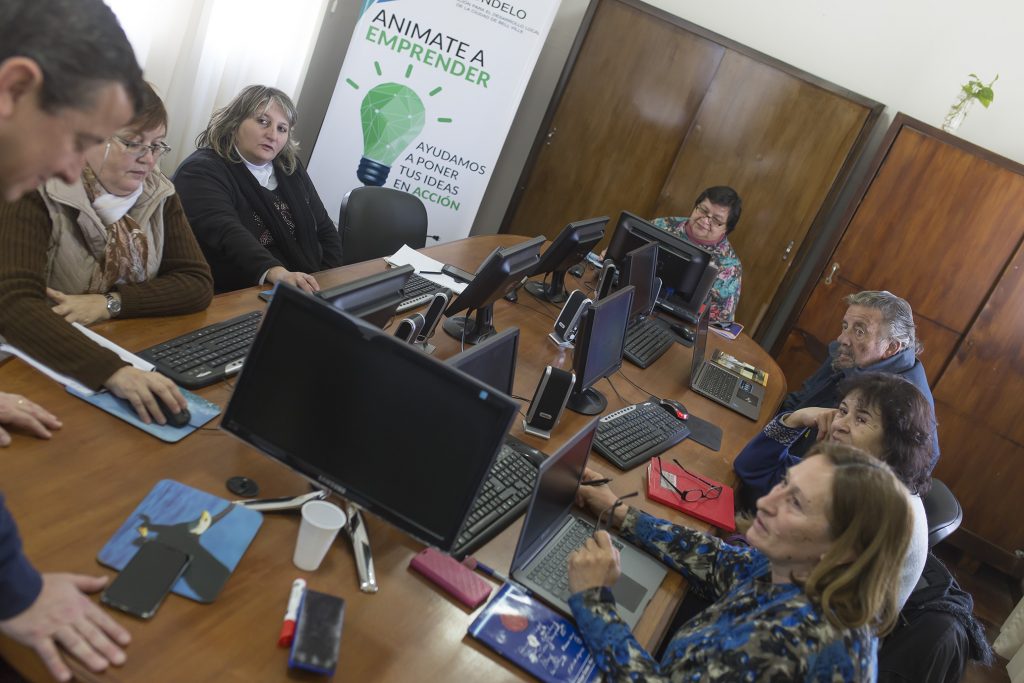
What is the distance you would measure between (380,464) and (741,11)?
455 cm

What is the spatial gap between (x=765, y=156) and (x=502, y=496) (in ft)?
11.8

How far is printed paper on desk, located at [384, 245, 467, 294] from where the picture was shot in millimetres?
3069

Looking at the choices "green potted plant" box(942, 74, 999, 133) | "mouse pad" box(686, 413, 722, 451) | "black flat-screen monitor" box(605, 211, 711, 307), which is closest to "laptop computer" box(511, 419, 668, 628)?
"mouse pad" box(686, 413, 722, 451)

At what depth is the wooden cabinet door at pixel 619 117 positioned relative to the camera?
15.9 ft

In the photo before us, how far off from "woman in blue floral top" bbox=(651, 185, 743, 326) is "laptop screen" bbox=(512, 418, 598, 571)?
7.98ft

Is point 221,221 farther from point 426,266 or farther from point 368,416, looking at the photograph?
point 368,416

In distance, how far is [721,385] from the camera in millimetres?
3289

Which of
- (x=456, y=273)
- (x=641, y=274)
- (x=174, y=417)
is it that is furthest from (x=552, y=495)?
(x=641, y=274)

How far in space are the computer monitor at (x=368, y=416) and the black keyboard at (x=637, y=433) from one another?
89 centimetres

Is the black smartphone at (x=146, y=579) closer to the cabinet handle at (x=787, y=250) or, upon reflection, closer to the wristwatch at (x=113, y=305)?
the wristwatch at (x=113, y=305)

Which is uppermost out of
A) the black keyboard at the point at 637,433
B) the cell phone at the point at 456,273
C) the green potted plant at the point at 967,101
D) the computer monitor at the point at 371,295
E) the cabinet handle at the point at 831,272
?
the green potted plant at the point at 967,101

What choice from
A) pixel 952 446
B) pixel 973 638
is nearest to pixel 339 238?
pixel 973 638

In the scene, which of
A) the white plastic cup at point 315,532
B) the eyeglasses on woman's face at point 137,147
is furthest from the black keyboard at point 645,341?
the white plastic cup at point 315,532

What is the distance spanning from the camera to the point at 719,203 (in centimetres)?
423
